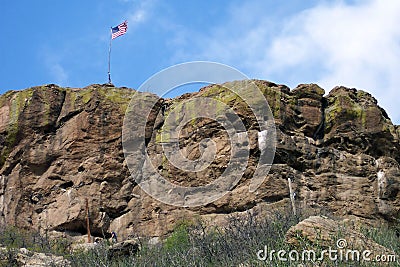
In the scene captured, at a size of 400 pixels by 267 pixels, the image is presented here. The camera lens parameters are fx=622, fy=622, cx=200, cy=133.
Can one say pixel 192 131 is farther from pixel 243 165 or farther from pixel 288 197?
pixel 288 197

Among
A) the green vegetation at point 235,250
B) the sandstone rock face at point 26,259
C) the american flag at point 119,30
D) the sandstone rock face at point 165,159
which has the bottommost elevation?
the sandstone rock face at point 26,259

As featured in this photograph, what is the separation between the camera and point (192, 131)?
23.1 meters

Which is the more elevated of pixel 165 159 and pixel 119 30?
pixel 119 30

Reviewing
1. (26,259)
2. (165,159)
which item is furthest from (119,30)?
(26,259)

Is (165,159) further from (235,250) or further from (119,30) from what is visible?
(235,250)

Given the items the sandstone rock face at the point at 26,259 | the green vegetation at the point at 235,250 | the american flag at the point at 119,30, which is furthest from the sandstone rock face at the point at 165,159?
the green vegetation at the point at 235,250

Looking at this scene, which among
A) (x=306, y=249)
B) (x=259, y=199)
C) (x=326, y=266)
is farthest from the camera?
(x=259, y=199)

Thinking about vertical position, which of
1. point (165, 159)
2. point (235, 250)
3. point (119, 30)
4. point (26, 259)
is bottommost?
point (26, 259)

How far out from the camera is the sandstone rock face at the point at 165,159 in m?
21.8

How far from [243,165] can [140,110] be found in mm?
5117

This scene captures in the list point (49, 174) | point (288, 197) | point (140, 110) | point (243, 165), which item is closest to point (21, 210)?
point (49, 174)

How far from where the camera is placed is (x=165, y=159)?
23.2m

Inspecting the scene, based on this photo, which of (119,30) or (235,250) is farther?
(119,30)

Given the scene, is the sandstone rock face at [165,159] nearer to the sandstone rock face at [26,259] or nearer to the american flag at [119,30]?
the american flag at [119,30]
